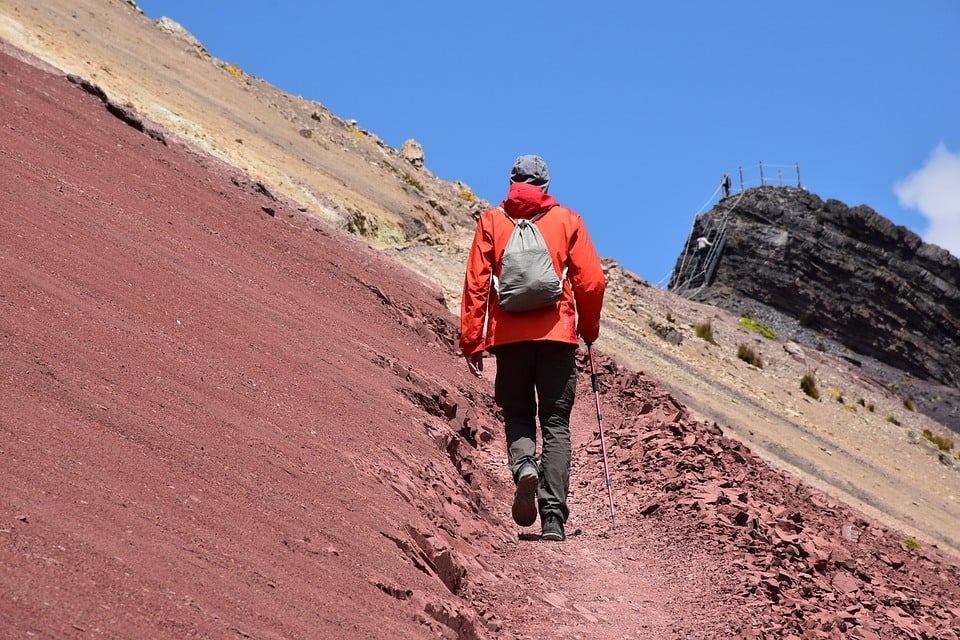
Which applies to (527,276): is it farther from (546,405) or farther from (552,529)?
(552,529)

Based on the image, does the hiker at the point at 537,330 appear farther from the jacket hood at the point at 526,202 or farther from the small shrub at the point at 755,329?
the small shrub at the point at 755,329

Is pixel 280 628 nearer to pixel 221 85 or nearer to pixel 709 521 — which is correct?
pixel 709 521

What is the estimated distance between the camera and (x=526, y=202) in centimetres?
708

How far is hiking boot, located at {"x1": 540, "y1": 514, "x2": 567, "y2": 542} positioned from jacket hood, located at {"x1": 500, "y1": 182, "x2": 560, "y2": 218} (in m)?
1.68

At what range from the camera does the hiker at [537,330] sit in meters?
6.95

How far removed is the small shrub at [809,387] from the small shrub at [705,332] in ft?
7.33

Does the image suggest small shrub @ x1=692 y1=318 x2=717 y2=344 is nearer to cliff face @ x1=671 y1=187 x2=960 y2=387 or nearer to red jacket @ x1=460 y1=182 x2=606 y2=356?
cliff face @ x1=671 y1=187 x2=960 y2=387

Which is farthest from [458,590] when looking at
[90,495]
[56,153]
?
[56,153]

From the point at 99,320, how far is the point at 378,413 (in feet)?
7.19

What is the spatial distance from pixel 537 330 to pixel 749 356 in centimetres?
2381

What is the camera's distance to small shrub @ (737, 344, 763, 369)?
29750mm

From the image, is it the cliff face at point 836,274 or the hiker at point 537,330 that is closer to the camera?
the hiker at point 537,330

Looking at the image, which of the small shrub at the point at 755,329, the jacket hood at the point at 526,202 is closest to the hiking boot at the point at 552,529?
the jacket hood at the point at 526,202

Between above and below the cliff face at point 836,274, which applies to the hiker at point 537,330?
below
